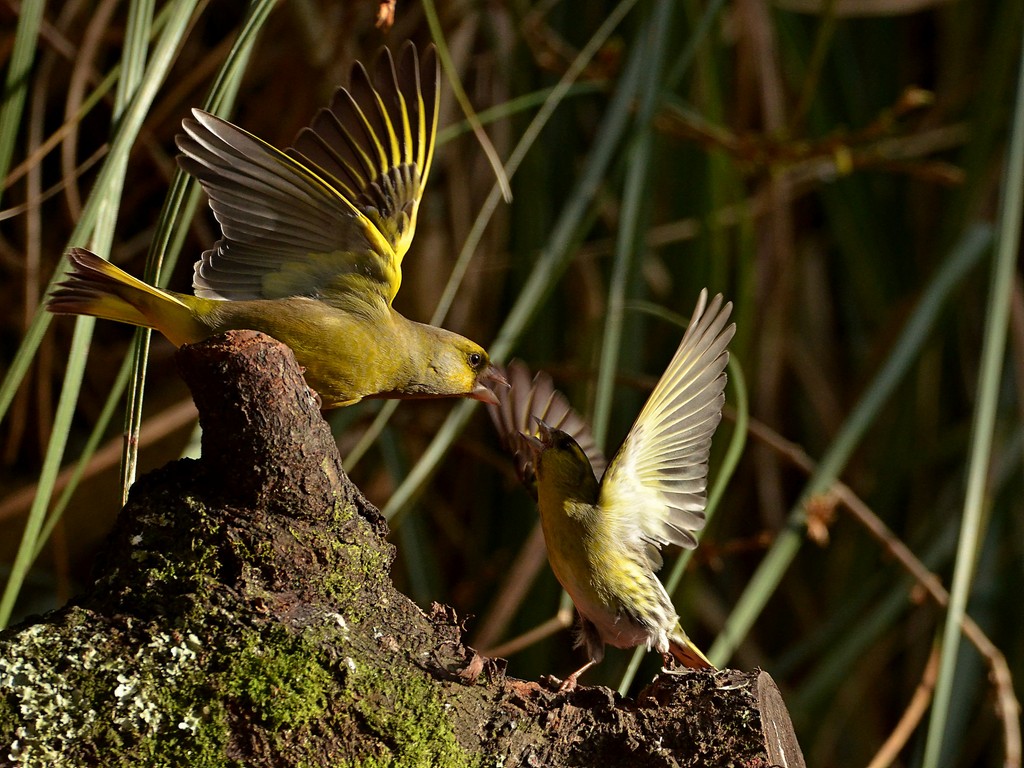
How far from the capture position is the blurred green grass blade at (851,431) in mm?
1944

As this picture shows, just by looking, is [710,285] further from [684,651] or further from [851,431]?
[684,651]

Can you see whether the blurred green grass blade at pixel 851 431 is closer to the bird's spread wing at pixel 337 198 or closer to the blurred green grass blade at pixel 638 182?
the blurred green grass blade at pixel 638 182

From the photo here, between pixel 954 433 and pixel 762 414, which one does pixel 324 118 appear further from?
pixel 954 433

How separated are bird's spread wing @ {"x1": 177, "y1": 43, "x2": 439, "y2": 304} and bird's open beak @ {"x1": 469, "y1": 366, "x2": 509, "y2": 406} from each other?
0.90 feet

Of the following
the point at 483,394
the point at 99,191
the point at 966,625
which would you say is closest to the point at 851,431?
the point at 966,625

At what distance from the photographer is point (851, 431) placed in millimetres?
2256

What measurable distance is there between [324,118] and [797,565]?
2.12 meters

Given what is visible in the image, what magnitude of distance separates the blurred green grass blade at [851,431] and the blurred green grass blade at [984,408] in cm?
32

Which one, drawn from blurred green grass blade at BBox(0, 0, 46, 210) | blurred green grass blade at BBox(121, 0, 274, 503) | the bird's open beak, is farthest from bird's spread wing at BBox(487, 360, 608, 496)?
blurred green grass blade at BBox(0, 0, 46, 210)

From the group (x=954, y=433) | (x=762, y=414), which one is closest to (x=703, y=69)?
(x=762, y=414)

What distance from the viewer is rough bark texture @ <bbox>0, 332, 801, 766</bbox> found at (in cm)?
90

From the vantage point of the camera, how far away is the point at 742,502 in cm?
340

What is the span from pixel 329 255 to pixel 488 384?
1.35ft

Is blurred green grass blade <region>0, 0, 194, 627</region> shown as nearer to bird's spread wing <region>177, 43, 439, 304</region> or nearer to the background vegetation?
bird's spread wing <region>177, 43, 439, 304</region>
